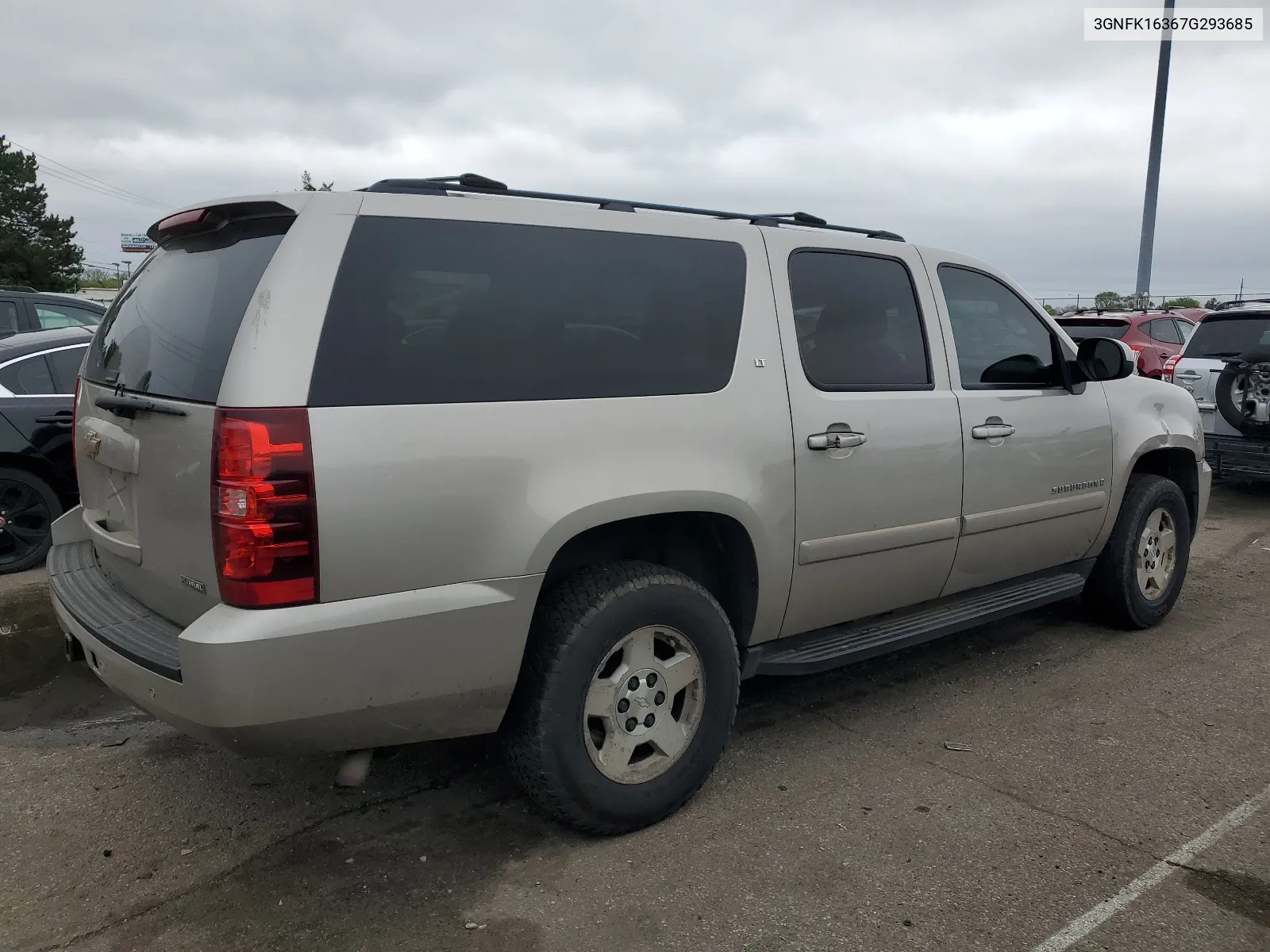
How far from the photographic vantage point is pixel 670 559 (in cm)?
335

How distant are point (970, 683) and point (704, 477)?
2.04m

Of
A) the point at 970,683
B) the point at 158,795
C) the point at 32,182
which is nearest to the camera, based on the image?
the point at 158,795

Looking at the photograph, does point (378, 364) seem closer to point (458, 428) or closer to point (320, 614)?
point (458, 428)

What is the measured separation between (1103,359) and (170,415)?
3.91 meters

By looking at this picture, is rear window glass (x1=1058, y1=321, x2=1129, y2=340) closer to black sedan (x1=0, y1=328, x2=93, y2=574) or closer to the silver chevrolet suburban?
Answer: the silver chevrolet suburban

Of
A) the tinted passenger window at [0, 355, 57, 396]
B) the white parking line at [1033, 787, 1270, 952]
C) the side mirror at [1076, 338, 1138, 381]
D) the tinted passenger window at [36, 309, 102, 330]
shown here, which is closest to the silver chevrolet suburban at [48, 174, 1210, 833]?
the side mirror at [1076, 338, 1138, 381]

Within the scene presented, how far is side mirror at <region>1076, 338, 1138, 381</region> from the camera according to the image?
14.4 feet

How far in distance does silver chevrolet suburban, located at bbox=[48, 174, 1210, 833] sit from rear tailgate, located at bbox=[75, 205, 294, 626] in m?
0.01

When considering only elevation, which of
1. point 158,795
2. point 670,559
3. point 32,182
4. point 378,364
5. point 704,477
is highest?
point 32,182

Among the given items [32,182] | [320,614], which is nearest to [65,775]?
[320,614]

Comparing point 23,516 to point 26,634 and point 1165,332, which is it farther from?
point 1165,332

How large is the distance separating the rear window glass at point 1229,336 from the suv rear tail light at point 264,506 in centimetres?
915

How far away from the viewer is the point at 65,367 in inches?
239

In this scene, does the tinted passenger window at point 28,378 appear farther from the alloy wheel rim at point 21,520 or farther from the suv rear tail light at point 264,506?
the suv rear tail light at point 264,506
